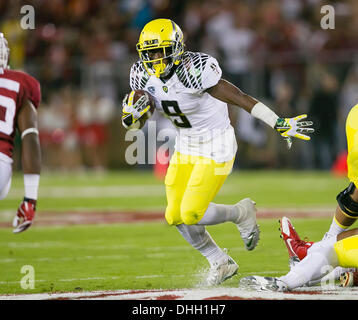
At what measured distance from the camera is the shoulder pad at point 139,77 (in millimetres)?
5605

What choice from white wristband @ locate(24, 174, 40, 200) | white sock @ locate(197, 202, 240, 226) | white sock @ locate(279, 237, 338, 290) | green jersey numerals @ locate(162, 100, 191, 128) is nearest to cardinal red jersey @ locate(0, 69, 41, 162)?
white wristband @ locate(24, 174, 40, 200)

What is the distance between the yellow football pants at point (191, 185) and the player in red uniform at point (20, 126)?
3.00 ft

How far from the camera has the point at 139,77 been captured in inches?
221

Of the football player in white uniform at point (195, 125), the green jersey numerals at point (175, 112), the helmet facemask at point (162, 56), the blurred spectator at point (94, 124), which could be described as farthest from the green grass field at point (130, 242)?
the blurred spectator at point (94, 124)

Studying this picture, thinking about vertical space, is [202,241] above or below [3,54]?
below

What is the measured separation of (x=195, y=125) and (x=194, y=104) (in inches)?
7.2

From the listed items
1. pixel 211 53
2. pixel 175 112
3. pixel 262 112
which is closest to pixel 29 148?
pixel 175 112

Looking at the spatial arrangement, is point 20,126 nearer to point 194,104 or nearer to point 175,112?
point 175,112

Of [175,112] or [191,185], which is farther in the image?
[175,112]

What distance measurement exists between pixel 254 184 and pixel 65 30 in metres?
5.46

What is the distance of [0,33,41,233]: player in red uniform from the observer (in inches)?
209

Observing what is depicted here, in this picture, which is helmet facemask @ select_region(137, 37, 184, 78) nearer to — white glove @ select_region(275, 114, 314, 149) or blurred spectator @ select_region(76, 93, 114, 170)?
white glove @ select_region(275, 114, 314, 149)

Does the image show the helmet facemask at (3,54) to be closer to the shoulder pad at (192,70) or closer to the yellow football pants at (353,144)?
the shoulder pad at (192,70)
